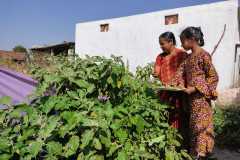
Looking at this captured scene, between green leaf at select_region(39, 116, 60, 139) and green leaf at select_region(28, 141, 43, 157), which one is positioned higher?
green leaf at select_region(39, 116, 60, 139)

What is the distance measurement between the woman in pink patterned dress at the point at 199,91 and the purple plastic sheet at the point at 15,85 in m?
1.30

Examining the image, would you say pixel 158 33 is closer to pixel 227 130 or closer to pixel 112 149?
pixel 227 130

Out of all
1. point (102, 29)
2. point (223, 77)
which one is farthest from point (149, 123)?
point (102, 29)

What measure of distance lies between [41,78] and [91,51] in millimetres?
13491

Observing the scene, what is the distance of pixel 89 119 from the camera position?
93.3 inches

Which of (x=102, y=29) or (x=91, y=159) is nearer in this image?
(x=91, y=159)

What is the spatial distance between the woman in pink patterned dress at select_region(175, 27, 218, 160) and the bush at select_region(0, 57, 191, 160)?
35 cm

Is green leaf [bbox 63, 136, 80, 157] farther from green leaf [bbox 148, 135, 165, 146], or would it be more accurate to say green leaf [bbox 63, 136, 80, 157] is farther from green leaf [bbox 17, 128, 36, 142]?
green leaf [bbox 148, 135, 165, 146]

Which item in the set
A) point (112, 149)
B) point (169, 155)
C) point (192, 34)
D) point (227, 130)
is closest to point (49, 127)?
point (112, 149)

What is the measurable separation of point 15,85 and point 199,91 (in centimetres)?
161

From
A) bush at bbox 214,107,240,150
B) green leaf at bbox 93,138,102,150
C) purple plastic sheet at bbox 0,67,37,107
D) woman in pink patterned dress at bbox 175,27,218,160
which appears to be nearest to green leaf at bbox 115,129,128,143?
green leaf at bbox 93,138,102,150

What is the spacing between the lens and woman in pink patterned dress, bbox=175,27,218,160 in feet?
10.7

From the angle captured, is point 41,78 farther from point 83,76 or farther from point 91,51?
point 91,51

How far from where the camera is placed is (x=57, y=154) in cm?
247
